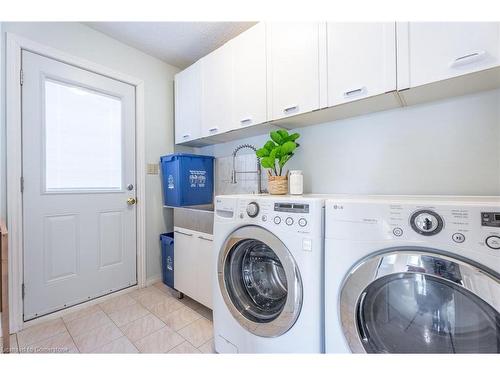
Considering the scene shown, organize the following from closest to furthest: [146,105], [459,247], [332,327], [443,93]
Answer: [459,247], [332,327], [443,93], [146,105]

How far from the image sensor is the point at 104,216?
1.90 m

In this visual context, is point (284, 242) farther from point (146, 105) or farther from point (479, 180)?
point (146, 105)

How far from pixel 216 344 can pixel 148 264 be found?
4.14 ft

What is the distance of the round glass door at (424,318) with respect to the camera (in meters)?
0.65

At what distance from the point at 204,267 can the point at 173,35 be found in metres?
1.93

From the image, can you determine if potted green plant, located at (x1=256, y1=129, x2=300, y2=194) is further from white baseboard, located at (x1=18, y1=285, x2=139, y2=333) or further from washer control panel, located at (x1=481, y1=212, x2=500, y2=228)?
white baseboard, located at (x1=18, y1=285, x2=139, y2=333)

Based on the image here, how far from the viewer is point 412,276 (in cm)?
71

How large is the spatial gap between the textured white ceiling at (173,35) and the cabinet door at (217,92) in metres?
0.21

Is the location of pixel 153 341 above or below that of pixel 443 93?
below

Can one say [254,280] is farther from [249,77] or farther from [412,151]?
[249,77]

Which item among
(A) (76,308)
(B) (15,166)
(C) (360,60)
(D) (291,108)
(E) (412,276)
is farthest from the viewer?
(A) (76,308)

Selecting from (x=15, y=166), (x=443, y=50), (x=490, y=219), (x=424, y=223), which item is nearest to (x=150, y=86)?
(x=15, y=166)
